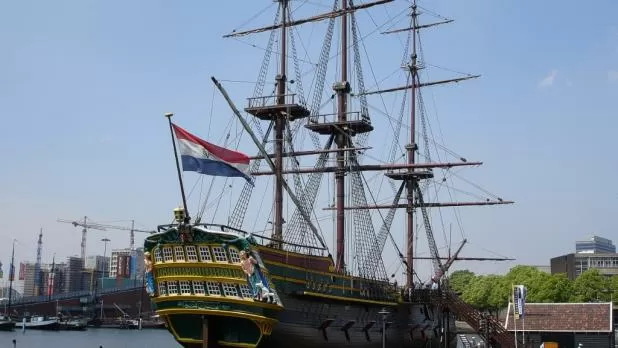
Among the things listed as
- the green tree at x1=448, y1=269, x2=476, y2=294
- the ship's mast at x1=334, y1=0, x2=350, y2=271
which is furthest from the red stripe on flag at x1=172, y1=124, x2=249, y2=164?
the green tree at x1=448, y1=269, x2=476, y2=294

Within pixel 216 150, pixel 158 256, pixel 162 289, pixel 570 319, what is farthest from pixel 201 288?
pixel 570 319

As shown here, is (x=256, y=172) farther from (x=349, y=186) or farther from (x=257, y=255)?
(x=257, y=255)

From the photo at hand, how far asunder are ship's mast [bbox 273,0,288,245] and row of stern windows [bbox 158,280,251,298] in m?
6.49

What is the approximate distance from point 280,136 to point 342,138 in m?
7.89

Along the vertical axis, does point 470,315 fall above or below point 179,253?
below

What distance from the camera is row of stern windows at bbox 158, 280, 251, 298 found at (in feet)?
102

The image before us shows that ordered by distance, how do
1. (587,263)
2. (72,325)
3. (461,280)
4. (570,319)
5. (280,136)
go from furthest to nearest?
(461,280) < (587,263) < (72,325) < (570,319) < (280,136)

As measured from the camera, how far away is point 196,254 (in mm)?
31406

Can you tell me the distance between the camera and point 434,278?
5531cm

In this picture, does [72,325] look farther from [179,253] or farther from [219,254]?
[219,254]

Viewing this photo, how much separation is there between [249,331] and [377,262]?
1480 centimetres

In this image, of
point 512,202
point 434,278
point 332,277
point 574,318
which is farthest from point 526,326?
point 332,277

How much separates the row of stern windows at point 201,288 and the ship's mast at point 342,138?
15.3 meters

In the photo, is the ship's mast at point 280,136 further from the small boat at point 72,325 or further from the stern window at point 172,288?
the small boat at point 72,325
